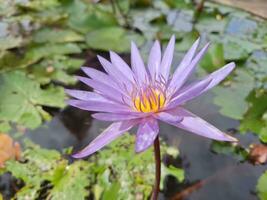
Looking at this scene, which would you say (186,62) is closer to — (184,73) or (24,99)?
(184,73)

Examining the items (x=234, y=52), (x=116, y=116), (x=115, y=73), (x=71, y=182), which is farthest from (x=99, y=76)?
(x=234, y=52)

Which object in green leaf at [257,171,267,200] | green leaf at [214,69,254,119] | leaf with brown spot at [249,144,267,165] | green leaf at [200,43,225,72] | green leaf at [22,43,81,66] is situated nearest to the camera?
green leaf at [257,171,267,200]

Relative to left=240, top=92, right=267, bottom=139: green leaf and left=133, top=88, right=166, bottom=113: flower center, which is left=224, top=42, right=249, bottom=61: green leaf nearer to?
left=240, top=92, right=267, bottom=139: green leaf

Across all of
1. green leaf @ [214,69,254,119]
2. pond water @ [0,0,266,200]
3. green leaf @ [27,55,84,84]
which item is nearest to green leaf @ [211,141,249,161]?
pond water @ [0,0,266,200]

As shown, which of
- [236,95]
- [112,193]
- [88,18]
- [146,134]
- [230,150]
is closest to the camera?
[146,134]

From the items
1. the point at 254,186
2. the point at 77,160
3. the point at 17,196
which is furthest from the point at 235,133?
the point at 17,196
